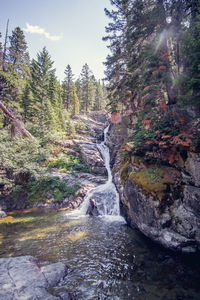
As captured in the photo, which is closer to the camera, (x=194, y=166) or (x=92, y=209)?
(x=194, y=166)

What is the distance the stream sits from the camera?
4355 mm

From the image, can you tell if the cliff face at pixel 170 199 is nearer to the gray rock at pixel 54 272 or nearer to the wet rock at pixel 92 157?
the gray rock at pixel 54 272

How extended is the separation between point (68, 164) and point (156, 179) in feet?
44.1

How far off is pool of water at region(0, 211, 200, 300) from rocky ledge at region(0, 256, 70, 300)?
318 mm

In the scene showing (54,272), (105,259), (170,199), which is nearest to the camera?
(54,272)

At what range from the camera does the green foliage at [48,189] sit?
13.4 meters

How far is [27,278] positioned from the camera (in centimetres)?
445

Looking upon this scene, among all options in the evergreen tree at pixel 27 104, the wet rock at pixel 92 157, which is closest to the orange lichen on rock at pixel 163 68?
the wet rock at pixel 92 157

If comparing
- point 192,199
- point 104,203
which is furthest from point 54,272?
point 104,203

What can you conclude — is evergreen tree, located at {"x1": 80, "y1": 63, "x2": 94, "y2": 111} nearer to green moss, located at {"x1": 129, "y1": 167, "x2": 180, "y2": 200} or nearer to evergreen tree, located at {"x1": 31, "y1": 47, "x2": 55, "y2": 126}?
evergreen tree, located at {"x1": 31, "y1": 47, "x2": 55, "y2": 126}

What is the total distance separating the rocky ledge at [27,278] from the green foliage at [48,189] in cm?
808

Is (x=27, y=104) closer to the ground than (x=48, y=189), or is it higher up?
higher up

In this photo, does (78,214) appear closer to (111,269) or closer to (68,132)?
(111,269)

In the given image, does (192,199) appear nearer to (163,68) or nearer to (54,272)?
(54,272)
